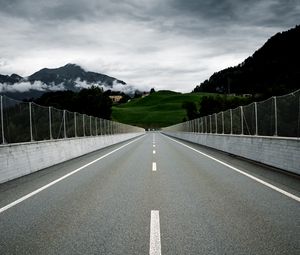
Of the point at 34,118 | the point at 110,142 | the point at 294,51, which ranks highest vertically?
the point at 294,51

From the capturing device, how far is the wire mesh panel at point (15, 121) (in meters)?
12.4

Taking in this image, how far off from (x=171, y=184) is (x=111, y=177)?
2.27 metres

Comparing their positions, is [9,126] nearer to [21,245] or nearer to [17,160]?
[17,160]

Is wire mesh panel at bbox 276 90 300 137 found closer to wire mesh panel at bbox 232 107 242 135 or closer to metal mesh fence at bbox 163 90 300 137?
metal mesh fence at bbox 163 90 300 137

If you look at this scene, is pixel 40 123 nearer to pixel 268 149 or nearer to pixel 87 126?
pixel 268 149

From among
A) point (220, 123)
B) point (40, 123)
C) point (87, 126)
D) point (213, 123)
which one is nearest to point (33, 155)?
point (40, 123)

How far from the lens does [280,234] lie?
16.8ft

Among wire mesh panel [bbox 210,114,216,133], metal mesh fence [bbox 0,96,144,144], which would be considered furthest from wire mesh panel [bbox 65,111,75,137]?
wire mesh panel [bbox 210,114,216,133]

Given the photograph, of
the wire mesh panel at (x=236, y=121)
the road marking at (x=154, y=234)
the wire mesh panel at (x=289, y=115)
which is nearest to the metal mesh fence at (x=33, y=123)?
the road marking at (x=154, y=234)

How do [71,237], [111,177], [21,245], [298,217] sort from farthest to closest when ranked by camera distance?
[111,177] → [298,217] → [71,237] → [21,245]

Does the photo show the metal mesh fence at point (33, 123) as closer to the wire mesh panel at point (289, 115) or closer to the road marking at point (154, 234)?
the road marking at point (154, 234)

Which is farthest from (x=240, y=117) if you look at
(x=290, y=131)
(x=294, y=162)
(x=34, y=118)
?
(x=34, y=118)

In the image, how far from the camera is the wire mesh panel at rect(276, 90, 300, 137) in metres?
12.4

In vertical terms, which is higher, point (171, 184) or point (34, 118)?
point (34, 118)
